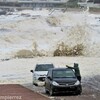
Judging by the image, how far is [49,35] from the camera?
93188 mm

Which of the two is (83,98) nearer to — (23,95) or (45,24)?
(23,95)

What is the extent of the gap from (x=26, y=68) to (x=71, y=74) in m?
17.9

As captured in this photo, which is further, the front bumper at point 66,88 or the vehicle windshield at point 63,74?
the vehicle windshield at point 63,74

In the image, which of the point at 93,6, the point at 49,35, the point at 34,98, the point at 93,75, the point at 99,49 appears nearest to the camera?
the point at 34,98

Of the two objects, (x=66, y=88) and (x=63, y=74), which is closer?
(x=66, y=88)

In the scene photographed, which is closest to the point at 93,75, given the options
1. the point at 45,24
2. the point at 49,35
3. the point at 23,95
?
the point at 23,95

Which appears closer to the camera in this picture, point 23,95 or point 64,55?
point 23,95

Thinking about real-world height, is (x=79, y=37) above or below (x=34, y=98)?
below

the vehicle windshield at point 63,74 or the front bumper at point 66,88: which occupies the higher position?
the vehicle windshield at point 63,74

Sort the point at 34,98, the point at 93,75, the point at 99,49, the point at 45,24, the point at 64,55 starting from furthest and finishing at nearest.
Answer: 1. the point at 45,24
2. the point at 99,49
3. the point at 64,55
4. the point at 93,75
5. the point at 34,98

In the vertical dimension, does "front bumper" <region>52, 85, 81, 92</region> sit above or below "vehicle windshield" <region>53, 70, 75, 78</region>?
below

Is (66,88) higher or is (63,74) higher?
(63,74)

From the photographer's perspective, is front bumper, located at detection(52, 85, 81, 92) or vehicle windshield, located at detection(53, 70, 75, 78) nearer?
front bumper, located at detection(52, 85, 81, 92)

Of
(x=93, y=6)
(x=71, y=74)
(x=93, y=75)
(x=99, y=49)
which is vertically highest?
(x=71, y=74)
